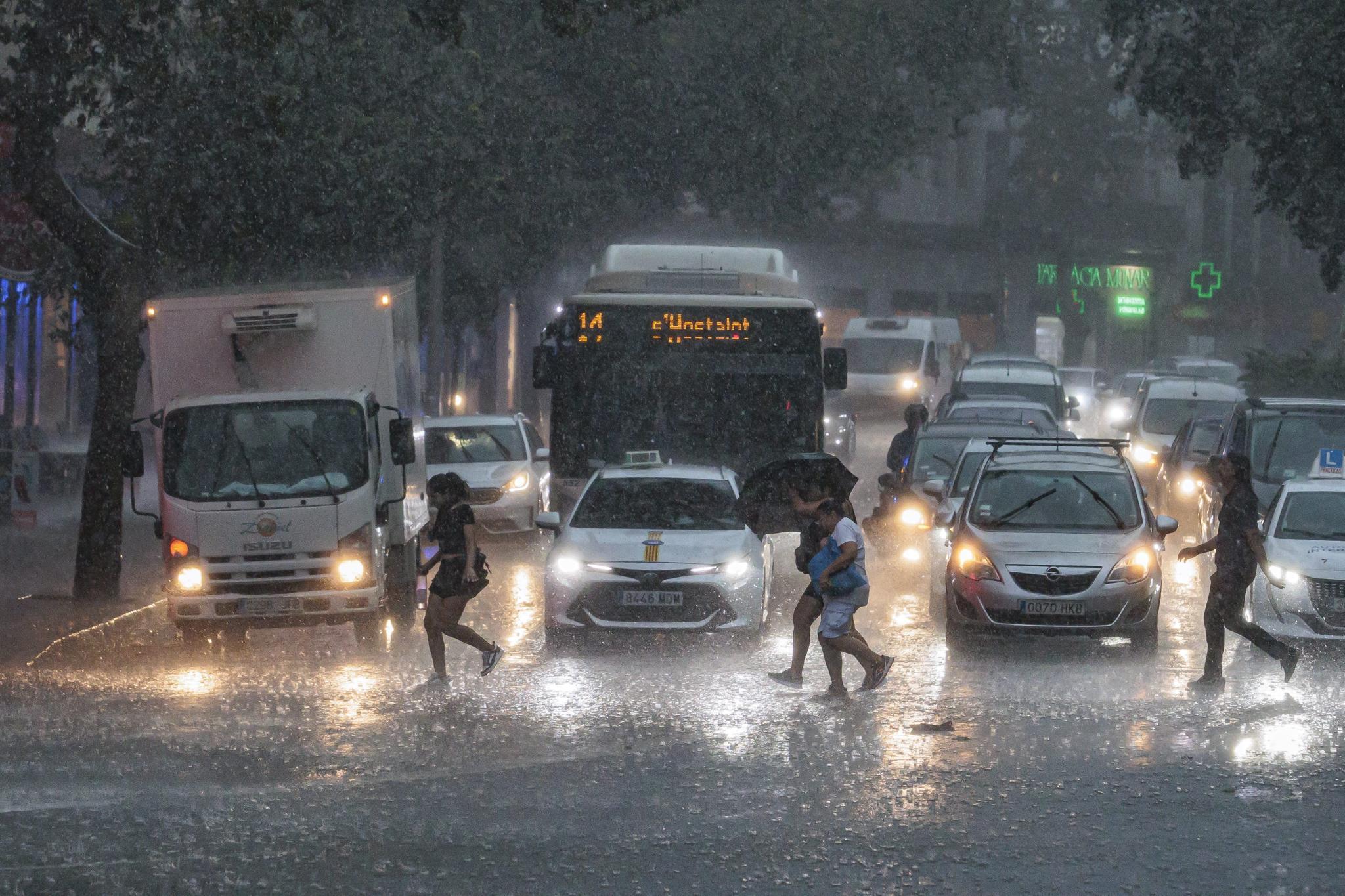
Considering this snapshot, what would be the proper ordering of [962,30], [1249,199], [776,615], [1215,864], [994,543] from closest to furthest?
[1215,864]
[994,543]
[776,615]
[962,30]
[1249,199]

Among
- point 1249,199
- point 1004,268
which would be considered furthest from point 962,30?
point 1249,199

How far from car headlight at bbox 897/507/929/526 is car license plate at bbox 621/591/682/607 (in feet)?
24.8

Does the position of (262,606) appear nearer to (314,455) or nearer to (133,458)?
(314,455)

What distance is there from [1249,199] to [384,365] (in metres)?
72.2

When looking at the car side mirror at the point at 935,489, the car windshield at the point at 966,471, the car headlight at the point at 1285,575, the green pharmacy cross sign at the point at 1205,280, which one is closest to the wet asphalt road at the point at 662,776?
the car headlight at the point at 1285,575

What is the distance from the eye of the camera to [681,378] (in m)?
19.6

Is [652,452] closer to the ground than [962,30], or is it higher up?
closer to the ground

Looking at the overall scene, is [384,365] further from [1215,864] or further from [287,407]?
[1215,864]

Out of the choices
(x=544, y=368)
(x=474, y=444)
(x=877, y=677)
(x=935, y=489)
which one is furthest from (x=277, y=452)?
(x=474, y=444)

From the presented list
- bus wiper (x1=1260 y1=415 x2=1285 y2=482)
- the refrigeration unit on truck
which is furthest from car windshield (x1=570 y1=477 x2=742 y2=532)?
bus wiper (x1=1260 y1=415 x2=1285 y2=482)

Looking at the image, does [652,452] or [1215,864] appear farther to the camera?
[652,452]

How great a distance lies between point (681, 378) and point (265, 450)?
553cm

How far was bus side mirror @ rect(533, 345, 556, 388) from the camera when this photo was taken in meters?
A: 19.4

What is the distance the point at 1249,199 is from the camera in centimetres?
8219
